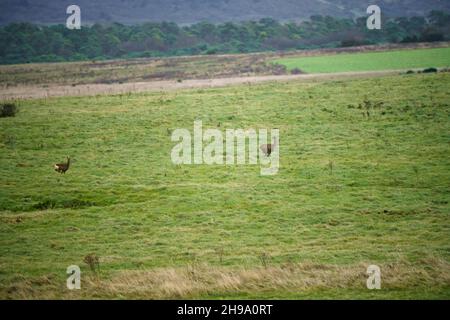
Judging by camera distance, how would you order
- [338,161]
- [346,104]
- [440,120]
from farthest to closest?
[346,104]
[440,120]
[338,161]

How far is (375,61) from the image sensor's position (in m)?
83.9

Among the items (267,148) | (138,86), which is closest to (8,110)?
(138,86)

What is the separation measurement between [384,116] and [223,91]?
1980 centimetres

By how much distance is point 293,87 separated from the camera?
57.3m

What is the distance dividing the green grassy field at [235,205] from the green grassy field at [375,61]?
29.3m

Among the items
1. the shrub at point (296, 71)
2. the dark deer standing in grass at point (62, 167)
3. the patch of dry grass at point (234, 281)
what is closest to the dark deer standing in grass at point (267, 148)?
the dark deer standing in grass at point (62, 167)

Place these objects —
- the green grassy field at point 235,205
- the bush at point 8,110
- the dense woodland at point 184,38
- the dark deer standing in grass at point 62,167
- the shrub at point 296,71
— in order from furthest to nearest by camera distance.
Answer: the dense woodland at point 184,38 → the shrub at point 296,71 → the bush at point 8,110 → the dark deer standing in grass at point 62,167 → the green grassy field at point 235,205

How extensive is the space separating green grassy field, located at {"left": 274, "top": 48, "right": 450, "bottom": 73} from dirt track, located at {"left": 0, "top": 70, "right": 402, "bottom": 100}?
5783 mm

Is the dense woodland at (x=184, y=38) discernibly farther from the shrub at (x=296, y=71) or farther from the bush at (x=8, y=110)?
the bush at (x=8, y=110)

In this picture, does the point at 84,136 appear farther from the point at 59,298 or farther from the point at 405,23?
the point at 405,23

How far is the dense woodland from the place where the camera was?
13512cm

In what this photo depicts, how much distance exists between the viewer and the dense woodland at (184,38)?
443 feet

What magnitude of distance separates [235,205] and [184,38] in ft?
460
